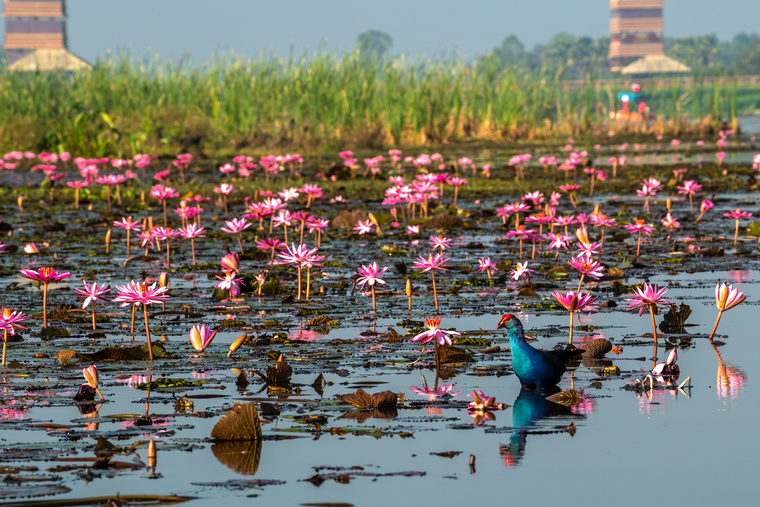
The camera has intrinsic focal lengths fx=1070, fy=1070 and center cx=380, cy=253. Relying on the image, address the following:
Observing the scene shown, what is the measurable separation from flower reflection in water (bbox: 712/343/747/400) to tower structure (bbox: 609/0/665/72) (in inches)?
5889

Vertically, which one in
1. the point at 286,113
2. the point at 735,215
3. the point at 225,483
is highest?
the point at 286,113

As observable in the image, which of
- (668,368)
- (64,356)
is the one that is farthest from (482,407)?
(64,356)

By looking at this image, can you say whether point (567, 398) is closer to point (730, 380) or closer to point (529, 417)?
point (529, 417)

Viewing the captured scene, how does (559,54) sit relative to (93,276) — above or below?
above

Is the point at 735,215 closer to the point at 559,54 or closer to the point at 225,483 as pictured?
the point at 225,483

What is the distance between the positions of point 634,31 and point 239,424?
155738 millimetres

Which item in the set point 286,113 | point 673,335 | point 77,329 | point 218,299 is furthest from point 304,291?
point 286,113

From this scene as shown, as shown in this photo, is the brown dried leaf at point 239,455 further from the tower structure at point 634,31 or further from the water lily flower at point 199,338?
the tower structure at point 634,31

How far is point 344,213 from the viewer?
11.6 m

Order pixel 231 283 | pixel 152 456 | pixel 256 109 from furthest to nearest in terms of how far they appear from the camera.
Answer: pixel 256 109, pixel 231 283, pixel 152 456

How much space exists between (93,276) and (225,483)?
16.8 ft

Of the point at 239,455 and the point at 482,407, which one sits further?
the point at 482,407

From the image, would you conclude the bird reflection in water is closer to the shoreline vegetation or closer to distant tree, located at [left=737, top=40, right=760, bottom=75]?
the shoreline vegetation

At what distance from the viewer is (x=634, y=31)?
152 meters
